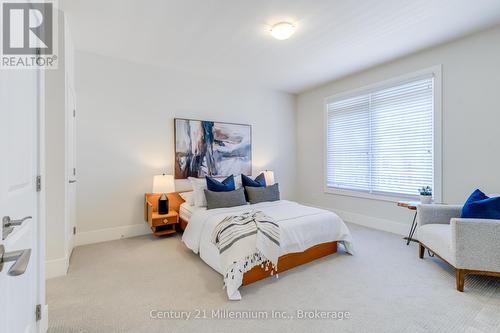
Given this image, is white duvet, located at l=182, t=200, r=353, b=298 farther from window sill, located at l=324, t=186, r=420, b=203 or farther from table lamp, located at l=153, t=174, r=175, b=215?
window sill, located at l=324, t=186, r=420, b=203

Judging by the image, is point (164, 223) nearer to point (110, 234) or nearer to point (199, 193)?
point (199, 193)

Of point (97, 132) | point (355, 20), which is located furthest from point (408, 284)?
point (97, 132)

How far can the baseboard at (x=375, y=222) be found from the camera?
12.3 feet

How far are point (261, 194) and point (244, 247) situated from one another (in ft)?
5.16

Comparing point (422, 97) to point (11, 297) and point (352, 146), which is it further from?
point (11, 297)

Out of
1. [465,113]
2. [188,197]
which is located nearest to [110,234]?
[188,197]

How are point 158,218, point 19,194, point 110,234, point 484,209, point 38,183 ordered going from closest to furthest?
point 19,194 → point 38,183 → point 484,209 → point 158,218 → point 110,234

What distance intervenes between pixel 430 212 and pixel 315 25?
103 inches

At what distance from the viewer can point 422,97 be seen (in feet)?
11.5

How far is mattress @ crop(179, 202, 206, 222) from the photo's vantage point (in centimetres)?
342

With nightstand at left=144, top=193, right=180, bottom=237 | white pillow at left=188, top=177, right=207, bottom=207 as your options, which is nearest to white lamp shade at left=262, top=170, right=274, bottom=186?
white pillow at left=188, top=177, right=207, bottom=207

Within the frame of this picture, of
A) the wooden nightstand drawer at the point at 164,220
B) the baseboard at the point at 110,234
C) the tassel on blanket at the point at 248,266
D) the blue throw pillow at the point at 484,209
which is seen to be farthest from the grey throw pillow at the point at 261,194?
the blue throw pillow at the point at 484,209

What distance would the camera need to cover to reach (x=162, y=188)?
11.9 ft

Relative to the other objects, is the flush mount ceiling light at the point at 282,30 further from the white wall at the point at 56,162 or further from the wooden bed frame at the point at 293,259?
the wooden bed frame at the point at 293,259
